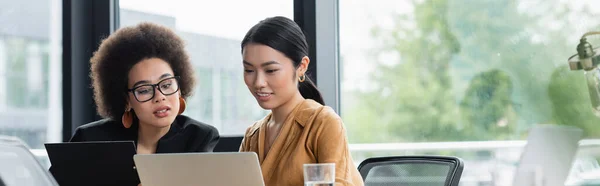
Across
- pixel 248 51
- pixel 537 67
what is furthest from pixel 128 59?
pixel 537 67

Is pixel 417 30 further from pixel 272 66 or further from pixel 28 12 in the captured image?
pixel 28 12

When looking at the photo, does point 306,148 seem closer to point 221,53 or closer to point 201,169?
point 201,169

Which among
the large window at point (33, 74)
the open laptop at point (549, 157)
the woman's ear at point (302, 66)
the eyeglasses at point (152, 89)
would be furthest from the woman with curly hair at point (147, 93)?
the large window at point (33, 74)

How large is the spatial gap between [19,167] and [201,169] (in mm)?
496

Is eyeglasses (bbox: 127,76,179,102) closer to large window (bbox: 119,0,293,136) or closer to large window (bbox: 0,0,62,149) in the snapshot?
large window (bbox: 119,0,293,136)

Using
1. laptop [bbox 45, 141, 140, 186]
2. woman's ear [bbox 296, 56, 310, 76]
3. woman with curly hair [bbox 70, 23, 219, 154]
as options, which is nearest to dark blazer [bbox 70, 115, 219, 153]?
woman with curly hair [bbox 70, 23, 219, 154]

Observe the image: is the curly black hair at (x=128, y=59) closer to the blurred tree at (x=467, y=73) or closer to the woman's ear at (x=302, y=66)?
the woman's ear at (x=302, y=66)

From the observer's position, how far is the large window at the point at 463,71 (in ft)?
9.37

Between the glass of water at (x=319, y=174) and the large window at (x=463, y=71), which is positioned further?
the large window at (x=463, y=71)

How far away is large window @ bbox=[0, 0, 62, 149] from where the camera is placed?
3.81 m

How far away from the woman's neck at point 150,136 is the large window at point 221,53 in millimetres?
1083

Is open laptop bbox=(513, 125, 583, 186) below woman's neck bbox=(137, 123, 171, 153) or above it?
below

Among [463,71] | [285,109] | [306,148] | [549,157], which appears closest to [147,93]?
[285,109]

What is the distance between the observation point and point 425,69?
3049mm
